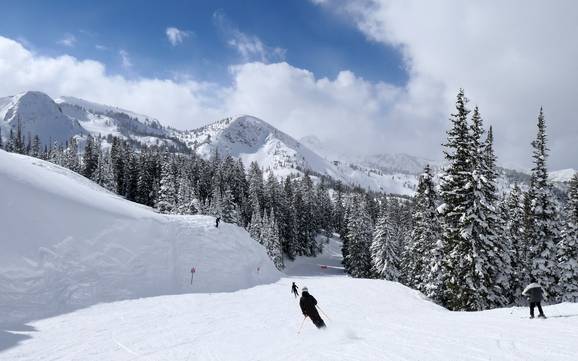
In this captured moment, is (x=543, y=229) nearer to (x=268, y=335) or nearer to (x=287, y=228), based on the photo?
(x=268, y=335)

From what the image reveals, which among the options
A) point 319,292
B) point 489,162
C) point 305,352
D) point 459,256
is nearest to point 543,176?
point 489,162

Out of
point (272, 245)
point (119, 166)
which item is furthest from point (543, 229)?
point (119, 166)

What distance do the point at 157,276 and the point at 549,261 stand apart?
29.3 meters

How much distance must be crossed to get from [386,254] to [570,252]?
24069mm

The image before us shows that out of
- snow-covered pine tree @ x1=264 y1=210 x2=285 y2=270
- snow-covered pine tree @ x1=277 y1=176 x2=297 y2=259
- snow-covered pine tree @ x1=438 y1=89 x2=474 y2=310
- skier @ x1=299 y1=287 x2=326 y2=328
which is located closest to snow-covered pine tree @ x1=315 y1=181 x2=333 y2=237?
snow-covered pine tree @ x1=277 y1=176 x2=297 y2=259

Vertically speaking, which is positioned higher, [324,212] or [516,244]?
[324,212]

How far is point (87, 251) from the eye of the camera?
83.7 ft

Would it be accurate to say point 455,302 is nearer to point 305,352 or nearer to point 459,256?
point 459,256

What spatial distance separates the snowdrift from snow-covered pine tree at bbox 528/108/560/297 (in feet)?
76.5

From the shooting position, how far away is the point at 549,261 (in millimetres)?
31188

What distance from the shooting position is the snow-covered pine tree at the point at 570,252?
3061cm

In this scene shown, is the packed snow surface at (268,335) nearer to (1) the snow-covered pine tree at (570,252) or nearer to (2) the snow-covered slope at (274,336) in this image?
(2) the snow-covered slope at (274,336)

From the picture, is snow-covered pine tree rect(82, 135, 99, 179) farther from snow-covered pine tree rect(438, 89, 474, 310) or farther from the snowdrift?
snow-covered pine tree rect(438, 89, 474, 310)

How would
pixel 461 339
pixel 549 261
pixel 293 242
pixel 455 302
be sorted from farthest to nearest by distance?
pixel 293 242
pixel 549 261
pixel 455 302
pixel 461 339
